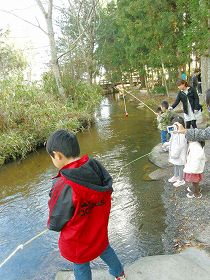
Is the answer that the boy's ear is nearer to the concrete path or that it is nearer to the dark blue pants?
the dark blue pants

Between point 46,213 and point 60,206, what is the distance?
11.0 feet

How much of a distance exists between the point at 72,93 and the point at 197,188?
11.1 m

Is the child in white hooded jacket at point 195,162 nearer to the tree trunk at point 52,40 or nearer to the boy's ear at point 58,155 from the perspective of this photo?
the boy's ear at point 58,155

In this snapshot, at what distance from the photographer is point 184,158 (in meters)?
5.16

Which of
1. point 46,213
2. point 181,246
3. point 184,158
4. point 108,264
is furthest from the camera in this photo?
point 46,213

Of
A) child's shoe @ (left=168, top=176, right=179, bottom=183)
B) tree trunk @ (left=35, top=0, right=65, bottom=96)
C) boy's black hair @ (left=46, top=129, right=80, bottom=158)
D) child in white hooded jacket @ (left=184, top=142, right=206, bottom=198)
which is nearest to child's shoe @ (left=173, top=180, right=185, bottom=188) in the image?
child's shoe @ (left=168, top=176, right=179, bottom=183)

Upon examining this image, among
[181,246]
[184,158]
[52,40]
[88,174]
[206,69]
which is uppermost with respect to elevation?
[52,40]

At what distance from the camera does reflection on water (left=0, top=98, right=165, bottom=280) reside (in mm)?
3926

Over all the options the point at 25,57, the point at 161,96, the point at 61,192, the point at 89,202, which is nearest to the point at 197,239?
the point at 89,202

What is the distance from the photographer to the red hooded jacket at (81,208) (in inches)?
A: 90.8

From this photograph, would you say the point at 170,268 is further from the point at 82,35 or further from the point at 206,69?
the point at 82,35

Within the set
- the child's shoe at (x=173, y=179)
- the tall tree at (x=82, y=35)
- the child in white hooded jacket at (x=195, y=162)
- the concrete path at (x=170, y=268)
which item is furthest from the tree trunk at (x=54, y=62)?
the concrete path at (x=170, y=268)

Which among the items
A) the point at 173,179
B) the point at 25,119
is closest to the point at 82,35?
the point at 25,119

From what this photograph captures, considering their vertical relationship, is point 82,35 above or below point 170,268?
above
